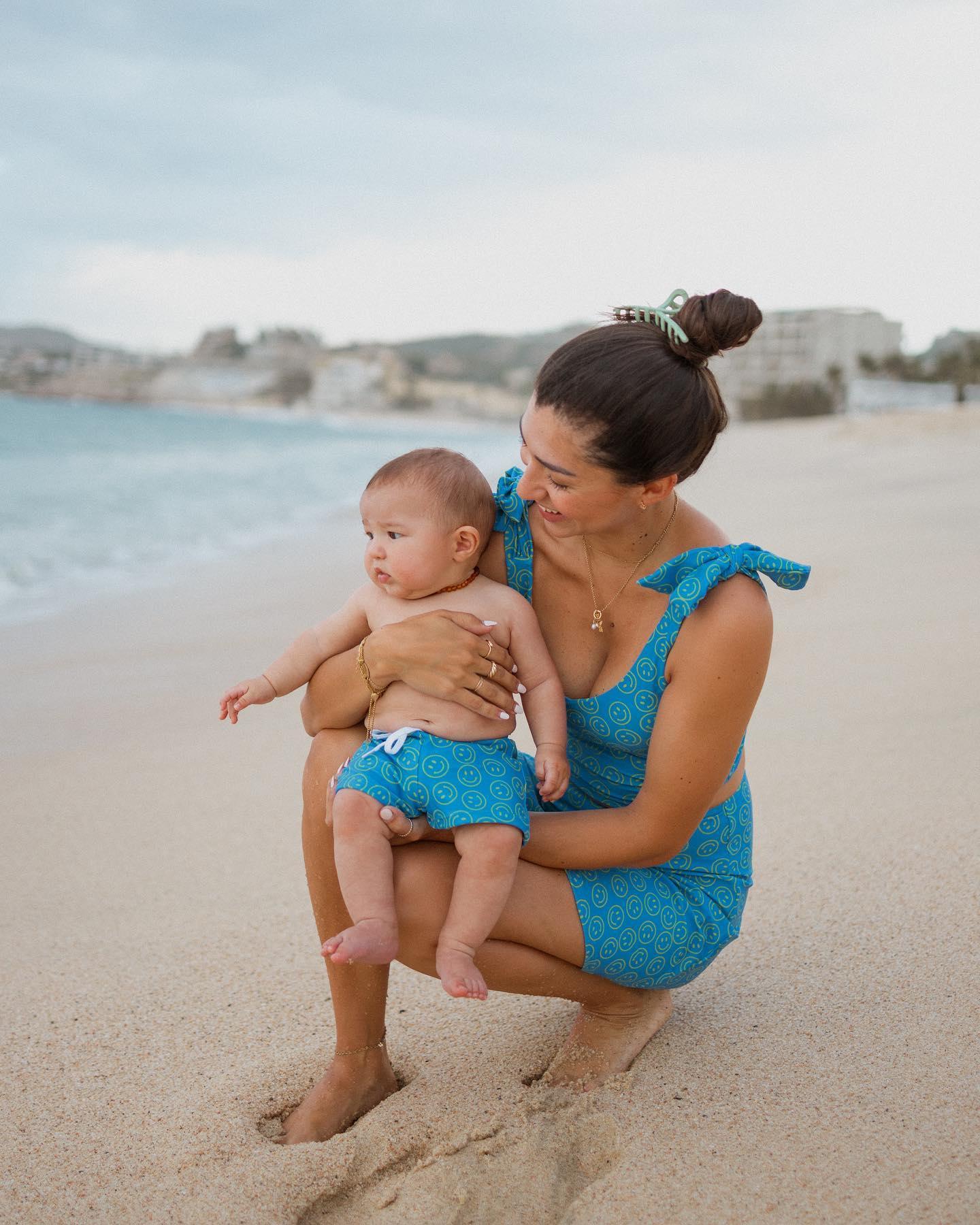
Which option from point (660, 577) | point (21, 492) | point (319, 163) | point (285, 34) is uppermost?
point (319, 163)

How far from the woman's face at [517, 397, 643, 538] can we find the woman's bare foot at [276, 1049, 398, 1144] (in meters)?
1.09

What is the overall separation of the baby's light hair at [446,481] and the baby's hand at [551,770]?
463 mm

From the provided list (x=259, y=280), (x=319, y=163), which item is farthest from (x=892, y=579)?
(x=259, y=280)

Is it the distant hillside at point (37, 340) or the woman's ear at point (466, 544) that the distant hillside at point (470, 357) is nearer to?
the distant hillside at point (37, 340)

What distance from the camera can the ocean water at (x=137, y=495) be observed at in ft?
27.1

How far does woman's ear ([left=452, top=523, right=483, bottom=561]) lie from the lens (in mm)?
2064

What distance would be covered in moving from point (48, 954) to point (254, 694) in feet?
3.49

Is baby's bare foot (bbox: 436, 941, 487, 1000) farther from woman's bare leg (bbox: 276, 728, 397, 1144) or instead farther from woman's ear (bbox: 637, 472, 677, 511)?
woman's ear (bbox: 637, 472, 677, 511)

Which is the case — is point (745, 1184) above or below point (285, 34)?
below

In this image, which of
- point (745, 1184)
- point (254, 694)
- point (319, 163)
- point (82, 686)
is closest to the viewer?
point (745, 1184)

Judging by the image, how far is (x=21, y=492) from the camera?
47.9 feet

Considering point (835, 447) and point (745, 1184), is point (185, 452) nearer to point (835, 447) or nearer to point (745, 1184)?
point (835, 447)

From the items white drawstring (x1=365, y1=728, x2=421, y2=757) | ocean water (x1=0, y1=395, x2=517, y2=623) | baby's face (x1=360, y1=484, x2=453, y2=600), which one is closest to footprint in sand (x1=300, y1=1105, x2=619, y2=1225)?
white drawstring (x1=365, y1=728, x2=421, y2=757)

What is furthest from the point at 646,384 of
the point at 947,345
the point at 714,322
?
the point at 947,345
